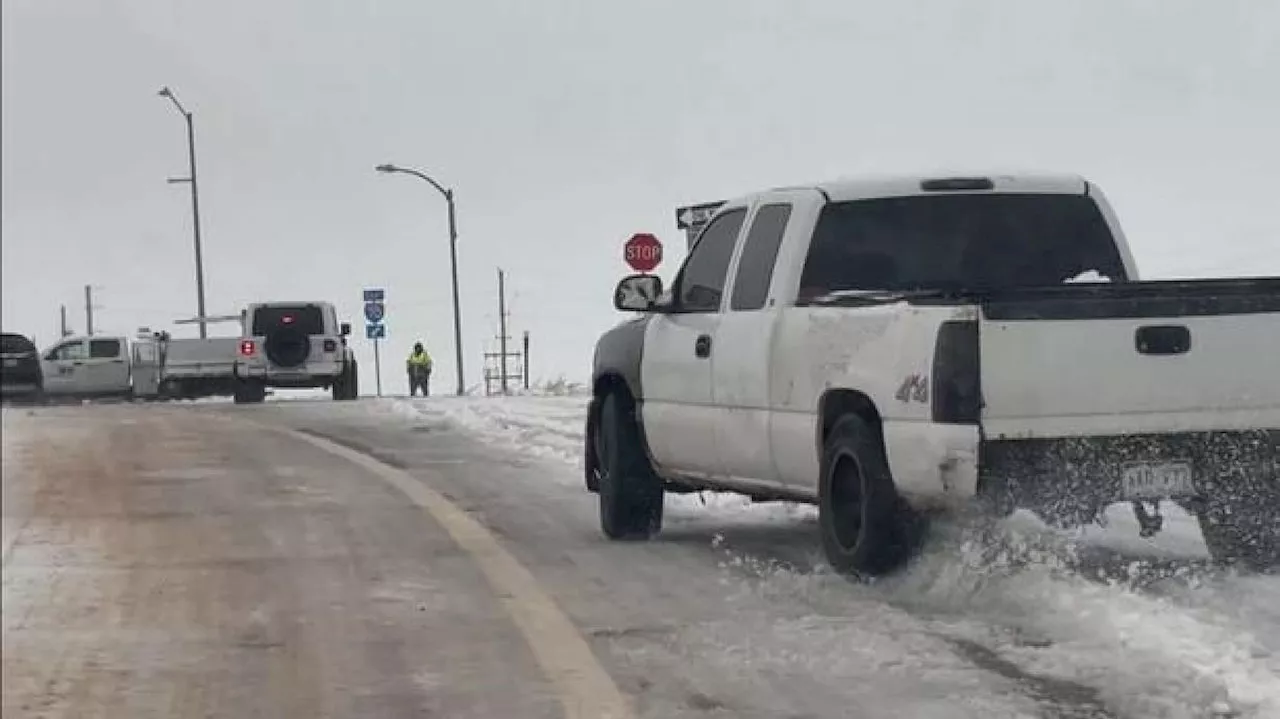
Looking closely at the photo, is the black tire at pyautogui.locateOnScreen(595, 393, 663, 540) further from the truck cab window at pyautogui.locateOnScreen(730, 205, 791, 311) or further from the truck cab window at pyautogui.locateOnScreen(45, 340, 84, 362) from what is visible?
the truck cab window at pyautogui.locateOnScreen(45, 340, 84, 362)

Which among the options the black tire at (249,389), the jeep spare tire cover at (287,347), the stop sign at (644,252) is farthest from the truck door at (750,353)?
the stop sign at (644,252)

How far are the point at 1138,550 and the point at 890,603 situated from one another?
161 centimetres

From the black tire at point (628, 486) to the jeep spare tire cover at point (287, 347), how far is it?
3456 mm

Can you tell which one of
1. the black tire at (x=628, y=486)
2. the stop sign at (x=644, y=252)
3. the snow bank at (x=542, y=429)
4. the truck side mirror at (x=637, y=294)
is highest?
the stop sign at (x=644, y=252)

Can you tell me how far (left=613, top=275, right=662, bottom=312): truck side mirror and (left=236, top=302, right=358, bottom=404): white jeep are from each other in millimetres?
1790

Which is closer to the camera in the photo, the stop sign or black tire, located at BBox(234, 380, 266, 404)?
black tire, located at BBox(234, 380, 266, 404)

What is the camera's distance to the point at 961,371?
5938mm

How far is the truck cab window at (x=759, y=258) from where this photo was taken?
7672mm

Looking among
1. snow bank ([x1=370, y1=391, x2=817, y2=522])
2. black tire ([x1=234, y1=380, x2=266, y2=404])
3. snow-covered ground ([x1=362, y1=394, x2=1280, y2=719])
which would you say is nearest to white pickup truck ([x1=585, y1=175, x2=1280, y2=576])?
snow-covered ground ([x1=362, y1=394, x2=1280, y2=719])

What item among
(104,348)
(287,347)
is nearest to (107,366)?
(104,348)

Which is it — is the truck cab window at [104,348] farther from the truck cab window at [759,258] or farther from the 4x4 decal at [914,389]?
the truck cab window at [759,258]

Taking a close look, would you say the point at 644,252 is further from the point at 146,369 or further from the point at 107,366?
the point at 107,366

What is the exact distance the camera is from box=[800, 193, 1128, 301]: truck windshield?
7617 mm

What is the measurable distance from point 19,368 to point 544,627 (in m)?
3.96
